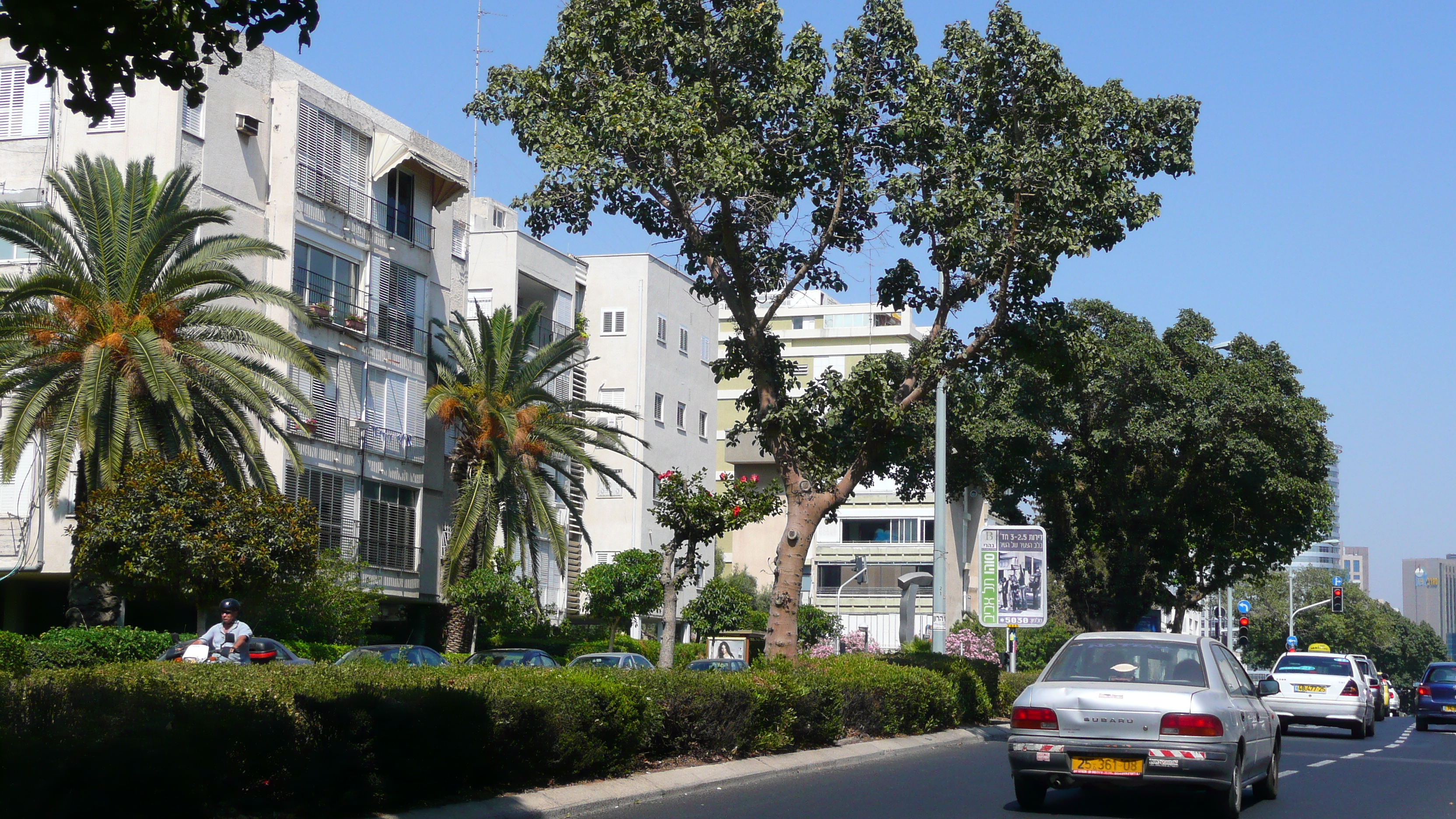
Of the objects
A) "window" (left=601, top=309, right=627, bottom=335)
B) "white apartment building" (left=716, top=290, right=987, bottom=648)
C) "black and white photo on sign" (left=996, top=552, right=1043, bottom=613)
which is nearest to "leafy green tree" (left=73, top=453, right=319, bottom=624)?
"black and white photo on sign" (left=996, top=552, right=1043, bottom=613)

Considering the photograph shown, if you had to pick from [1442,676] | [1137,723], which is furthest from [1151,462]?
[1137,723]

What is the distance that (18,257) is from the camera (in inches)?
1256

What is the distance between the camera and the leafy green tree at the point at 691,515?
2798 centimetres

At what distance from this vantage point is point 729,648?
3359cm

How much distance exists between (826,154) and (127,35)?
14.1 meters

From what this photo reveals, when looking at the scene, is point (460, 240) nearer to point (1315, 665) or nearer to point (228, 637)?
point (1315, 665)

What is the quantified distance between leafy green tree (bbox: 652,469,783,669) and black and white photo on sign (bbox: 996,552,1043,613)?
4.36 m

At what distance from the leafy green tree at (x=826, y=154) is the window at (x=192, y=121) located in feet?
45.5

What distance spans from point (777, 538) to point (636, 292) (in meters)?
23.6

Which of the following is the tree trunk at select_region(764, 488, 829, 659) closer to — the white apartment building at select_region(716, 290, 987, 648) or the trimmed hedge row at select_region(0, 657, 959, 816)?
the trimmed hedge row at select_region(0, 657, 959, 816)

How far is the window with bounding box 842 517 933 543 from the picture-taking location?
72.2 metres

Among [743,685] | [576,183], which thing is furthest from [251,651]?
[743,685]

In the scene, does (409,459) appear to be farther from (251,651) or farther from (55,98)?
(251,651)

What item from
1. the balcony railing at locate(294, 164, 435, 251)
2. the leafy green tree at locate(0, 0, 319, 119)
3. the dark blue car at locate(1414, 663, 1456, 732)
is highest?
the balcony railing at locate(294, 164, 435, 251)
